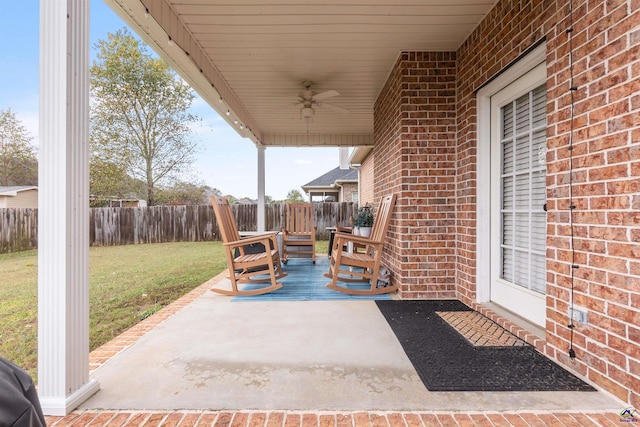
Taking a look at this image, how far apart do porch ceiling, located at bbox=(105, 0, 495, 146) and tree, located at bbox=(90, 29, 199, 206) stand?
1017 centimetres

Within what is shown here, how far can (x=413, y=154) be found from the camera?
355cm

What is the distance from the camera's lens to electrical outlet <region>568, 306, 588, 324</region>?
5.92 feet

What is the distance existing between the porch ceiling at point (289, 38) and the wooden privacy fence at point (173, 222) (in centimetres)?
701

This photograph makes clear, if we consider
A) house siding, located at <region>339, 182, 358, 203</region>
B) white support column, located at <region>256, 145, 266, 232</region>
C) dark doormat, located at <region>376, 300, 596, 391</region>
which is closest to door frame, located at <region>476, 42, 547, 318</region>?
dark doormat, located at <region>376, 300, 596, 391</region>

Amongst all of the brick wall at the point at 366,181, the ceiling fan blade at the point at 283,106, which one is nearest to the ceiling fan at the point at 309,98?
the ceiling fan blade at the point at 283,106

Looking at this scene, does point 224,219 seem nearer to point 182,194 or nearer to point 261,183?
point 261,183

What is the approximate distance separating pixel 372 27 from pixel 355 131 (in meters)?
4.20

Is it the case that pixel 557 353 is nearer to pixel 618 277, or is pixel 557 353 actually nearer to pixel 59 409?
pixel 618 277

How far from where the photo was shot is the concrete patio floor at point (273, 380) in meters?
1.54

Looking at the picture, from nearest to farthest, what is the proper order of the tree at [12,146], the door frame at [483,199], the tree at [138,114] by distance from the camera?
the door frame at [483,199] < the tree at [12,146] < the tree at [138,114]

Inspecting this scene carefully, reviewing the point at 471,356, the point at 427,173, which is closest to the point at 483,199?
the point at 427,173

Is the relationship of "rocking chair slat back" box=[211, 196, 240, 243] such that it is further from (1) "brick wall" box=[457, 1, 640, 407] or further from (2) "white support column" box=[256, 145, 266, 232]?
(1) "brick wall" box=[457, 1, 640, 407]

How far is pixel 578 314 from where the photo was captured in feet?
6.05

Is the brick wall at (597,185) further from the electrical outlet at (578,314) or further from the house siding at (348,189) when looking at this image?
the house siding at (348,189)
